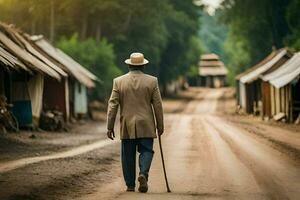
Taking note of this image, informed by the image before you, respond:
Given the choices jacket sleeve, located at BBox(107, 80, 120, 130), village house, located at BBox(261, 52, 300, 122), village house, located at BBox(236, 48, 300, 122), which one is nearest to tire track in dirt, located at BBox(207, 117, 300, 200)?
jacket sleeve, located at BBox(107, 80, 120, 130)

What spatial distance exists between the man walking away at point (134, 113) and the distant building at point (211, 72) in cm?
9808

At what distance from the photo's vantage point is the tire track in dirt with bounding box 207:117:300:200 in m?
9.62

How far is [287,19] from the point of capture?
167 feet

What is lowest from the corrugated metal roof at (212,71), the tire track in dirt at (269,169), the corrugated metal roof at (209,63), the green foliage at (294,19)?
the tire track in dirt at (269,169)

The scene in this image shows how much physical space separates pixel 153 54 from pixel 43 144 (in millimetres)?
40930

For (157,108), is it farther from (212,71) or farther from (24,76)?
(212,71)

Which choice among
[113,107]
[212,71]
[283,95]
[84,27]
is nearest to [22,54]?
[283,95]

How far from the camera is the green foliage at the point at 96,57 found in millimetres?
47000

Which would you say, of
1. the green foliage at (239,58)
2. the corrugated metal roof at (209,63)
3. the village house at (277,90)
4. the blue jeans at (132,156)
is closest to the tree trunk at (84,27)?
the village house at (277,90)

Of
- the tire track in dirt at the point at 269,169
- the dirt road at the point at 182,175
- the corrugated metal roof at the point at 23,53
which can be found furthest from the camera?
the corrugated metal roof at the point at 23,53

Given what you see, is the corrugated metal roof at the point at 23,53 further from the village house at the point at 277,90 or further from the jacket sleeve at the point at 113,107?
the jacket sleeve at the point at 113,107

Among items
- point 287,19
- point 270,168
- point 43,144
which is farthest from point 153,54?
point 270,168

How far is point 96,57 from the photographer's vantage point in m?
47.4

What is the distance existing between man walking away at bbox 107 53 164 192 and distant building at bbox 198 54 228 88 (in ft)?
322
